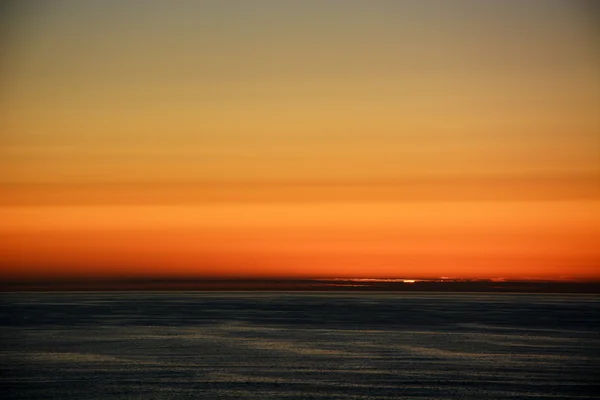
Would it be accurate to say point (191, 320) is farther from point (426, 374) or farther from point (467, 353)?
point (426, 374)

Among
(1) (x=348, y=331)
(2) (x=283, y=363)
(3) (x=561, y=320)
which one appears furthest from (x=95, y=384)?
(3) (x=561, y=320)

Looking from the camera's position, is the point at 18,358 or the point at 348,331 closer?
the point at 18,358

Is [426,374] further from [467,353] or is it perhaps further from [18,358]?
[18,358]

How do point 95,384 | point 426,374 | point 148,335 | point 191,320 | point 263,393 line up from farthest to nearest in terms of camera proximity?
point 191,320, point 148,335, point 426,374, point 95,384, point 263,393

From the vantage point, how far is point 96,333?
5828 centimetres

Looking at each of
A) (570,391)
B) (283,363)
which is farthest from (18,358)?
(570,391)

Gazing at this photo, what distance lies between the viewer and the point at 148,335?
56594 millimetres

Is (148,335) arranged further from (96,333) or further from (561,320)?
(561,320)

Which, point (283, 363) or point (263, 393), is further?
point (283, 363)

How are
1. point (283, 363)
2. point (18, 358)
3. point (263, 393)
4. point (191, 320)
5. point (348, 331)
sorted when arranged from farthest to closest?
point (191, 320) < point (348, 331) < point (18, 358) < point (283, 363) < point (263, 393)

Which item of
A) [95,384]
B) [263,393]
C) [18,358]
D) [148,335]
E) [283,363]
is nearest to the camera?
[263,393]

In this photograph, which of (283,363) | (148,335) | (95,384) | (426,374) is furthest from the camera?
(148,335)

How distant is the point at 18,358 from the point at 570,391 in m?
25.9

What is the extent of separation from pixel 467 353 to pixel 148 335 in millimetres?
21112
